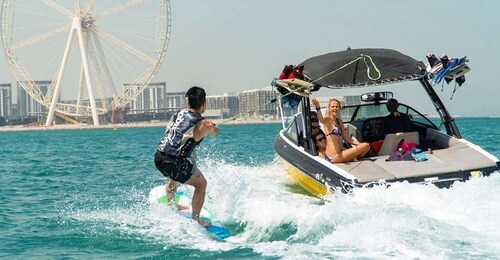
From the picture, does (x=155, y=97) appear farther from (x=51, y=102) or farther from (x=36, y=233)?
(x=36, y=233)

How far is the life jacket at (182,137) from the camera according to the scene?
786 centimetres

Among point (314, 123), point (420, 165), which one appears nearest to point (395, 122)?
point (314, 123)

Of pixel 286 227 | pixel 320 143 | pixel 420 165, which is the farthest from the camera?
pixel 320 143

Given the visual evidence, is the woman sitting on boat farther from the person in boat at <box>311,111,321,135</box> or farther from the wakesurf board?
the wakesurf board

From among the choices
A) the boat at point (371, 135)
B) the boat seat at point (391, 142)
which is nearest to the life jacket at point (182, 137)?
the boat at point (371, 135)

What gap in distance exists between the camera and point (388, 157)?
1013 centimetres

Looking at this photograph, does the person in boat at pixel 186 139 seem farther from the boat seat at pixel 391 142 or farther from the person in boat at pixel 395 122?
the person in boat at pixel 395 122

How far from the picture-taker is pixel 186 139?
7.86 metres

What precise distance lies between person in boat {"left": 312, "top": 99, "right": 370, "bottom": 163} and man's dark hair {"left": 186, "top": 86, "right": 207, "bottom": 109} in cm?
277

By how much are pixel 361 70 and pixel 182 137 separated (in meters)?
4.16

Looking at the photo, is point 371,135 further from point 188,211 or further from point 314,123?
point 188,211

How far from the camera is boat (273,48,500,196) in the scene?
9.06 m

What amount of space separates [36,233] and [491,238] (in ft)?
18.5

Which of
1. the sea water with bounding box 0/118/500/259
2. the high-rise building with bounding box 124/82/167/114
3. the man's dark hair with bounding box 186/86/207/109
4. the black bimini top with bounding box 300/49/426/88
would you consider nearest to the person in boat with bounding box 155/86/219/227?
the man's dark hair with bounding box 186/86/207/109
